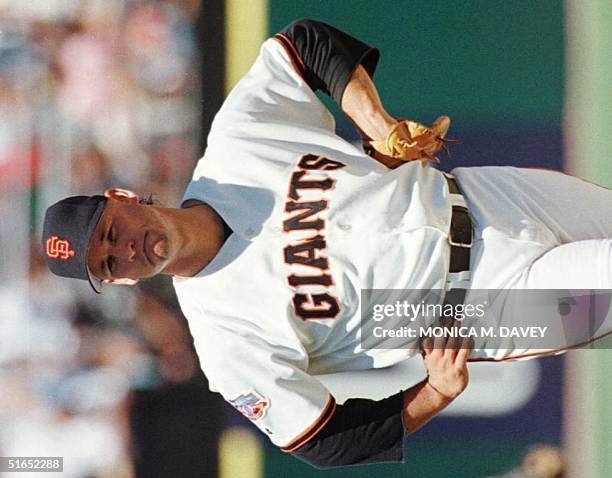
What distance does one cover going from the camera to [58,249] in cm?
110

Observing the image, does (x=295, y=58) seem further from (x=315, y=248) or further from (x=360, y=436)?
(x=360, y=436)

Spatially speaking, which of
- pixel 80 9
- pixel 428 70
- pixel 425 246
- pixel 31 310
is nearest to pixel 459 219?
pixel 425 246

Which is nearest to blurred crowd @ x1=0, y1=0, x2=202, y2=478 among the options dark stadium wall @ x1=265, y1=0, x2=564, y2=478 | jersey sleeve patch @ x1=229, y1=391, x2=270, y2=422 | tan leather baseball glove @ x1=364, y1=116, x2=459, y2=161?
dark stadium wall @ x1=265, y1=0, x2=564, y2=478

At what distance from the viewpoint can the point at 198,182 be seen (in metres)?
1.15

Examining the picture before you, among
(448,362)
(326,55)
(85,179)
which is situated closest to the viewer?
(448,362)

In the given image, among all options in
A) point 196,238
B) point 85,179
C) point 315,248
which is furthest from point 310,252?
point 85,179

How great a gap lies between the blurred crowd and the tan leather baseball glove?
72cm

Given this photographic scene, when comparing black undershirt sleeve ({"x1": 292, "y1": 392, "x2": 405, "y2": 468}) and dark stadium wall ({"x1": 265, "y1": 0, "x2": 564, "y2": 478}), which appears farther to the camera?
dark stadium wall ({"x1": 265, "y1": 0, "x2": 564, "y2": 478})

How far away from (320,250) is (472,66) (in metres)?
0.91

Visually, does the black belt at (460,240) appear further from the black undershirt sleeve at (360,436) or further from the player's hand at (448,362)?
the black undershirt sleeve at (360,436)

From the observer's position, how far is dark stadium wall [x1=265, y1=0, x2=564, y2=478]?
174 cm

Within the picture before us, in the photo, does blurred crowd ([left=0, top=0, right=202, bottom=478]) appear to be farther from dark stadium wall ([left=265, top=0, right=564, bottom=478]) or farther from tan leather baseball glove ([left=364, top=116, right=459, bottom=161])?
tan leather baseball glove ([left=364, top=116, right=459, bottom=161])

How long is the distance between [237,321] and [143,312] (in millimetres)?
640

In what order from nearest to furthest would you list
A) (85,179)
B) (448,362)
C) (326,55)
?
1. (448,362)
2. (326,55)
3. (85,179)
